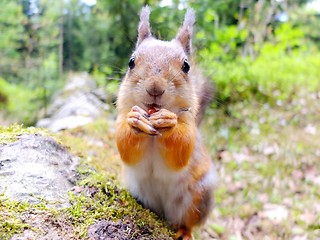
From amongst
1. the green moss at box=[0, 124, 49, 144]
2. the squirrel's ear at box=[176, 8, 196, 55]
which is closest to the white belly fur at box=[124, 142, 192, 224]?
the green moss at box=[0, 124, 49, 144]


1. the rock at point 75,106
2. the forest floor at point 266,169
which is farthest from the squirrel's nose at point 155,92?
the rock at point 75,106

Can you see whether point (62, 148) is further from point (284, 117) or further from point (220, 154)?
point (284, 117)

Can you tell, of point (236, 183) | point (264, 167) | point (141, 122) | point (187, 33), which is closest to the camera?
point (141, 122)

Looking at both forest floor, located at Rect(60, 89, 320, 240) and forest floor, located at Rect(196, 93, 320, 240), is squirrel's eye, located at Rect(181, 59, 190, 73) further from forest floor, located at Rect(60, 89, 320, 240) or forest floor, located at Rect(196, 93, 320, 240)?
forest floor, located at Rect(196, 93, 320, 240)

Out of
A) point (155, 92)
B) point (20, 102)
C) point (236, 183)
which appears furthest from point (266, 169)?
point (20, 102)

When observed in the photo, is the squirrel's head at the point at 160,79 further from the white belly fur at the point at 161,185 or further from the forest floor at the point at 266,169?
the forest floor at the point at 266,169

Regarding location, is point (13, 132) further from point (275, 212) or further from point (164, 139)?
point (275, 212)
